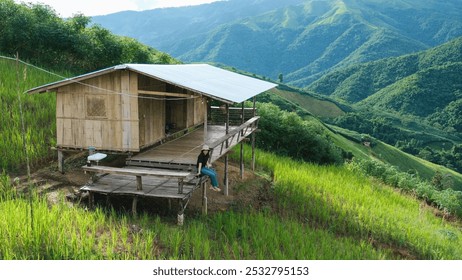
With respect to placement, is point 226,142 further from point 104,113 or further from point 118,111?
point 104,113

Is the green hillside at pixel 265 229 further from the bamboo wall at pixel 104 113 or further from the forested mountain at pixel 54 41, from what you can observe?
the forested mountain at pixel 54 41

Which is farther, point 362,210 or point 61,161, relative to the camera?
point 362,210

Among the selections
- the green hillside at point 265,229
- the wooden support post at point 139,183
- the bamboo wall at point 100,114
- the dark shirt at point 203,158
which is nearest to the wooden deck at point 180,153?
the dark shirt at point 203,158

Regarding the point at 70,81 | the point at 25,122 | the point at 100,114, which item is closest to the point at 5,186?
the point at 100,114

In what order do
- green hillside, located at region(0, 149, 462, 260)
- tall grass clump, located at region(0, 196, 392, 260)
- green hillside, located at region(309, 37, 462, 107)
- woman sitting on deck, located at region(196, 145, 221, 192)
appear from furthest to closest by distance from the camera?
green hillside, located at region(309, 37, 462, 107) → woman sitting on deck, located at region(196, 145, 221, 192) → green hillside, located at region(0, 149, 462, 260) → tall grass clump, located at region(0, 196, 392, 260)

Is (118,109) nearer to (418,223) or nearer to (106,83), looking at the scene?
(106,83)

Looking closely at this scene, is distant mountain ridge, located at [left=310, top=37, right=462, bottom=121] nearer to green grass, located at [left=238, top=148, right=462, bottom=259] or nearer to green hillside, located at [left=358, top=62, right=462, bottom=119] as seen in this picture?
green hillside, located at [left=358, top=62, right=462, bottom=119]

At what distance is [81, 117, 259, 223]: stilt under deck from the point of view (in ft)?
40.8

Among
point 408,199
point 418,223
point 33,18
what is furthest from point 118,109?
point 33,18

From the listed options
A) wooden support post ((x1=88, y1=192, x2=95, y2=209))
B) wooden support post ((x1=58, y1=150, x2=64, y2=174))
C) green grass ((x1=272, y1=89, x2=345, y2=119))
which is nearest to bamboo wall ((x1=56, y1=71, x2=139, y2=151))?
wooden support post ((x1=58, y1=150, x2=64, y2=174))

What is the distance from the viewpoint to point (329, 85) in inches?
6954

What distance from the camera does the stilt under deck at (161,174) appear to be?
1242cm

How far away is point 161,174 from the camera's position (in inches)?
482
